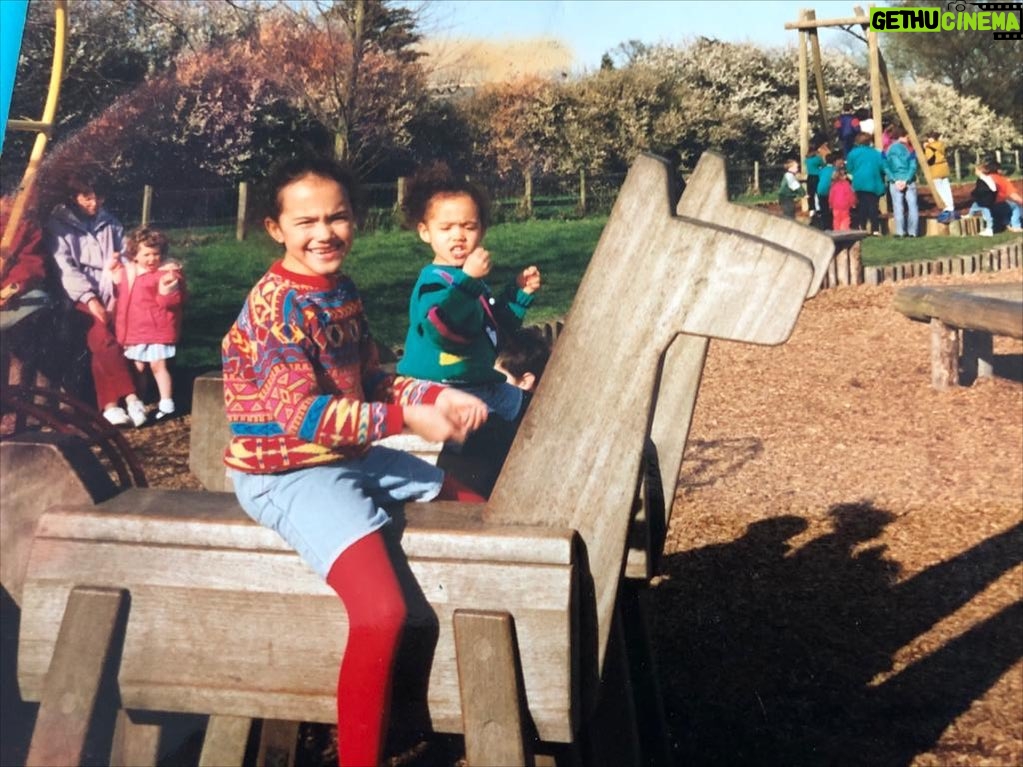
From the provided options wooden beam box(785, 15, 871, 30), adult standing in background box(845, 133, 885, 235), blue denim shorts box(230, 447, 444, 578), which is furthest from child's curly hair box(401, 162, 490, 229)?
adult standing in background box(845, 133, 885, 235)

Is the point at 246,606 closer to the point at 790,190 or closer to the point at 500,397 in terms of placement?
the point at 500,397

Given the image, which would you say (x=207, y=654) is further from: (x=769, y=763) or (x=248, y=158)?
(x=769, y=763)

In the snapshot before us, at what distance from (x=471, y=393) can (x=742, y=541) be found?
1917mm

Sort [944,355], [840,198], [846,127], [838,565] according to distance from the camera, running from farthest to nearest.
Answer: [944,355] → [838,565] → [840,198] → [846,127]

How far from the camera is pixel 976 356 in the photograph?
4.34 metres

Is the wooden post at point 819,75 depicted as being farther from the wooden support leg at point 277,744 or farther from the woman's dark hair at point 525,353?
the wooden support leg at point 277,744

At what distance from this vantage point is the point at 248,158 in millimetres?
994

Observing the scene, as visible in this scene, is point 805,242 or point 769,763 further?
point 769,763

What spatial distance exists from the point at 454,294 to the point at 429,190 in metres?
0.09

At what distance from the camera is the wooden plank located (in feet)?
3.28

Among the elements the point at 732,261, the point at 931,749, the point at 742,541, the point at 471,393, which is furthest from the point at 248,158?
the point at 742,541

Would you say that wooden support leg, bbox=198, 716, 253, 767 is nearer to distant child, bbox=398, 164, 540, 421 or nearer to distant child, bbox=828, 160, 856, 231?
distant child, bbox=398, 164, 540, 421

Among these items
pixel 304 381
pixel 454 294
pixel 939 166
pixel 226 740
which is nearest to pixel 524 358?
pixel 454 294

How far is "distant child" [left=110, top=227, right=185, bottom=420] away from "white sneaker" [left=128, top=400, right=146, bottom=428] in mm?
67
